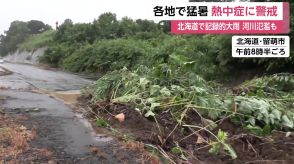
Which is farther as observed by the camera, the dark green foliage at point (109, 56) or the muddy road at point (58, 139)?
the dark green foliage at point (109, 56)

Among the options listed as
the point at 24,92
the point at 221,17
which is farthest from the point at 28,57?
the point at 221,17

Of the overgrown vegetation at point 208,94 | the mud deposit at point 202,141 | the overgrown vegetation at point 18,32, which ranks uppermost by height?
the overgrown vegetation at point 18,32

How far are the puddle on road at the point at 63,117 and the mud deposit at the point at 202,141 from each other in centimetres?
63

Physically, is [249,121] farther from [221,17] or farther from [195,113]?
[221,17]

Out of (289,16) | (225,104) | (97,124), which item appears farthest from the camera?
(289,16)

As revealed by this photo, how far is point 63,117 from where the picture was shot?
952 cm

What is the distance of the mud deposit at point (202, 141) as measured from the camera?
6414 mm

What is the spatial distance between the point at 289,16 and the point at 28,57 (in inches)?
2212

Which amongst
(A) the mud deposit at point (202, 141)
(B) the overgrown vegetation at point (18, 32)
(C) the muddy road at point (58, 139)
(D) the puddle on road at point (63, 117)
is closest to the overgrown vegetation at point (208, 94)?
(A) the mud deposit at point (202, 141)

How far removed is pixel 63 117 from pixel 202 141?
12.0 feet

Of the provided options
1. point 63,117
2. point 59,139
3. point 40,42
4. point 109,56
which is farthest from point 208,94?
point 40,42

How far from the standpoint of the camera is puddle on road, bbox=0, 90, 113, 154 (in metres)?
7.23

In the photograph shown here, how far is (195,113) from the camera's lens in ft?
Result: 27.1

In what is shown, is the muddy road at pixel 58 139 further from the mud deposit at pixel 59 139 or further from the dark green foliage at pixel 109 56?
the dark green foliage at pixel 109 56
